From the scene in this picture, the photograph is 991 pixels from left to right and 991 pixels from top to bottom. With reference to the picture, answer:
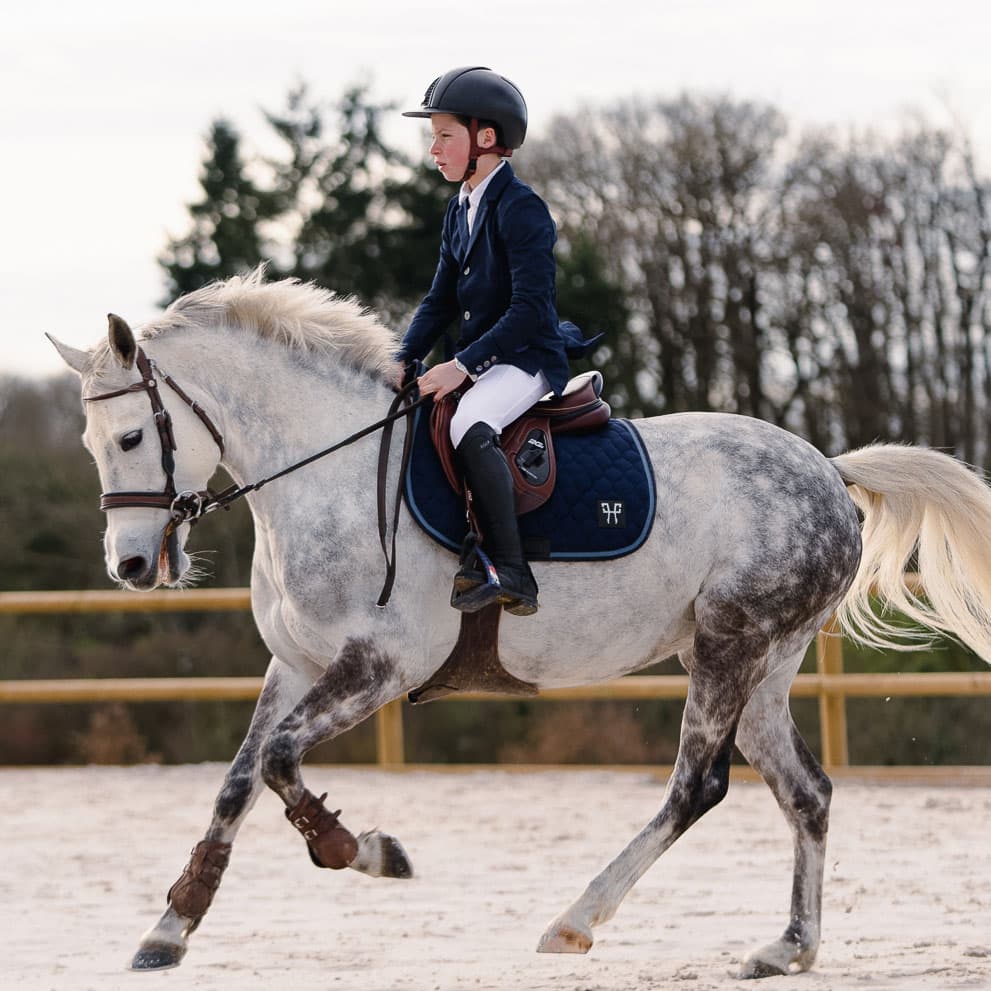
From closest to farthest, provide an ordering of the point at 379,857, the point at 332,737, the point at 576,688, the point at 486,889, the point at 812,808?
the point at 332,737
the point at 379,857
the point at 812,808
the point at 486,889
the point at 576,688

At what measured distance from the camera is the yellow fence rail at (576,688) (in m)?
9.21

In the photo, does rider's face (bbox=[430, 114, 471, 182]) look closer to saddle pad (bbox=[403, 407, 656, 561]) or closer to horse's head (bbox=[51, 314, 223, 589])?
saddle pad (bbox=[403, 407, 656, 561])

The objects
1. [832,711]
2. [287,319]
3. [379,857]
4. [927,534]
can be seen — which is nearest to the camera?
[379,857]

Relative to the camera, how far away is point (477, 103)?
186 inches

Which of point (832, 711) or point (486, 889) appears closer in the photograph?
point (486, 889)

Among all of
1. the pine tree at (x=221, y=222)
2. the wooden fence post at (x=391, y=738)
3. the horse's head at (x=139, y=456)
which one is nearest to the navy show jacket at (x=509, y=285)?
the horse's head at (x=139, y=456)

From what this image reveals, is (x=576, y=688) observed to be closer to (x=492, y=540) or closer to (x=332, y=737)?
(x=492, y=540)

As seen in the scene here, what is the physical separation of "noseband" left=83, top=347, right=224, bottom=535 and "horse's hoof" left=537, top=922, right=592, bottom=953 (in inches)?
59.5

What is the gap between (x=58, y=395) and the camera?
2508cm

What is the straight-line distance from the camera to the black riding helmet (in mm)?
4723

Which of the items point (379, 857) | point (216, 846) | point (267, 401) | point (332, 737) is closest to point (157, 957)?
point (216, 846)

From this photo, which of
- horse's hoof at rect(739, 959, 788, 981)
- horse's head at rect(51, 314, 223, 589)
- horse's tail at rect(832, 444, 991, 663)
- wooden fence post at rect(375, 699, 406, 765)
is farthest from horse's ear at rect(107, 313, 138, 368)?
wooden fence post at rect(375, 699, 406, 765)

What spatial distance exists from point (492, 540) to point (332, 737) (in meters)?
0.69

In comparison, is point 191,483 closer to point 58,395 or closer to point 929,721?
point 929,721
